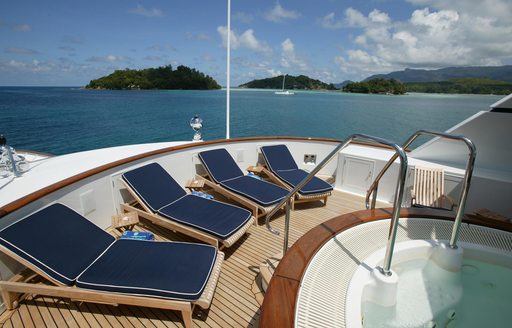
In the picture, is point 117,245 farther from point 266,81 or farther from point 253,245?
point 266,81

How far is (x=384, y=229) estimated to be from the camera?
7.29 ft

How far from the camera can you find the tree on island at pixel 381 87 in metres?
61.4

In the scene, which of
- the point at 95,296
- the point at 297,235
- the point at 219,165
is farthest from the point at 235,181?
the point at 95,296

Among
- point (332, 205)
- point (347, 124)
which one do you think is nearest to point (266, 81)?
point (347, 124)

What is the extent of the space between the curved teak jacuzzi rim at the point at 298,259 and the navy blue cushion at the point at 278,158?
2257 mm

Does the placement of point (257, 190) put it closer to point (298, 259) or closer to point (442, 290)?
point (298, 259)

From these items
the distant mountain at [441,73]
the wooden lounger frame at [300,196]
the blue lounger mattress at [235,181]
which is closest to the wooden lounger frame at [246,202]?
the blue lounger mattress at [235,181]

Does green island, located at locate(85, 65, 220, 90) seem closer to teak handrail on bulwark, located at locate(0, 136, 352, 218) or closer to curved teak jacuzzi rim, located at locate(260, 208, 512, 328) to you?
teak handrail on bulwark, located at locate(0, 136, 352, 218)

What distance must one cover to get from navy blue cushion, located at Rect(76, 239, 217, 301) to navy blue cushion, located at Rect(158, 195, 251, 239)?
1.19ft

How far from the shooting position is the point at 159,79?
69.2 metres

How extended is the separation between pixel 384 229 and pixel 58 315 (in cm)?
255

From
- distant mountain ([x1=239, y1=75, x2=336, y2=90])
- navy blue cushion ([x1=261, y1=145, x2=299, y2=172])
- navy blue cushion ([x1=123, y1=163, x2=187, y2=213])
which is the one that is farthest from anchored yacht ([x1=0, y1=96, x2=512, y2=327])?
distant mountain ([x1=239, y1=75, x2=336, y2=90])

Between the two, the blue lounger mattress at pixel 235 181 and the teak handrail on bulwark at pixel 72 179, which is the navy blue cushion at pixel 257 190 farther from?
the teak handrail on bulwark at pixel 72 179

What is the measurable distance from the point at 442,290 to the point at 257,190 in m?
2.20
